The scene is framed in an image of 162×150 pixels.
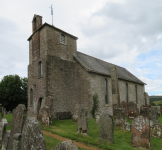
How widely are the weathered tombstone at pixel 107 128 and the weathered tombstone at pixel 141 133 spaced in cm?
96

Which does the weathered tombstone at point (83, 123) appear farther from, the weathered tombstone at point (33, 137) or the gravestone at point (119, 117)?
the weathered tombstone at point (33, 137)

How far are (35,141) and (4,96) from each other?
28408 mm

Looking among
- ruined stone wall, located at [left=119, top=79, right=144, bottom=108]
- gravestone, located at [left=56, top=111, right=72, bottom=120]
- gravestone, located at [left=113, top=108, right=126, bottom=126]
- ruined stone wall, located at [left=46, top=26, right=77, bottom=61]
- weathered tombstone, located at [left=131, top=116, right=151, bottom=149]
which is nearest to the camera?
weathered tombstone, located at [left=131, top=116, right=151, bottom=149]

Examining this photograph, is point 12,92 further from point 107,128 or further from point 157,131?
point 157,131

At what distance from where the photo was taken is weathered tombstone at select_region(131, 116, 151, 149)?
5.83 m

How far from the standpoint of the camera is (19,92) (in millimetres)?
29484

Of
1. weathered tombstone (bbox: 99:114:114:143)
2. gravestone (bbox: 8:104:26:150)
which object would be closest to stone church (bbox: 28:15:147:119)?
weathered tombstone (bbox: 99:114:114:143)

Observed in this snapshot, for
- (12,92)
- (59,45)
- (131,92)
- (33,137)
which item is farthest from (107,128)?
(12,92)

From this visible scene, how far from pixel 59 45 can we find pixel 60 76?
3.66 metres

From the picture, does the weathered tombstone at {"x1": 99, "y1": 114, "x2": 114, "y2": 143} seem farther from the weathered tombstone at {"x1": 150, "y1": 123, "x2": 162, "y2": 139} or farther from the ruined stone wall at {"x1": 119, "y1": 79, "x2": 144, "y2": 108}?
the ruined stone wall at {"x1": 119, "y1": 79, "x2": 144, "y2": 108}

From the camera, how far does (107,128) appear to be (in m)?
6.59

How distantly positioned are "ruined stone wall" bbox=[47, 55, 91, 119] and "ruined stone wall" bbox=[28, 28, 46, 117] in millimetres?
866

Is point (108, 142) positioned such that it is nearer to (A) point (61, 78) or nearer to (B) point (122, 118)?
(B) point (122, 118)

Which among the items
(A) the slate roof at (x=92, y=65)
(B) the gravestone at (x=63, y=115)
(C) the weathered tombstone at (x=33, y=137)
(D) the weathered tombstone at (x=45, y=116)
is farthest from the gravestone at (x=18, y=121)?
(A) the slate roof at (x=92, y=65)
